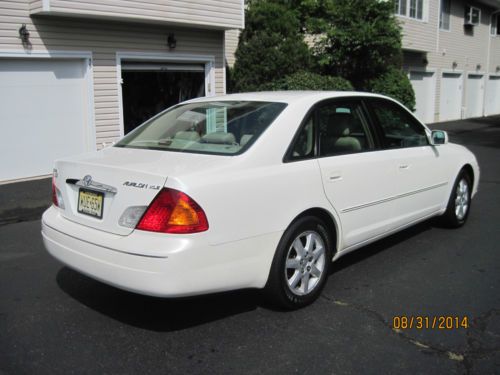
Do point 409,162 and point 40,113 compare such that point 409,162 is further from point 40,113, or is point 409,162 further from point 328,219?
point 40,113

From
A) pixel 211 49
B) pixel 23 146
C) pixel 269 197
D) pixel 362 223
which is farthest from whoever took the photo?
pixel 211 49

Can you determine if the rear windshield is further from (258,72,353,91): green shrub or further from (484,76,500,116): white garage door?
(484,76,500,116): white garage door

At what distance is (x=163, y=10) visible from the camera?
1052 cm

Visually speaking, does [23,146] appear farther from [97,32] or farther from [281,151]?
[281,151]

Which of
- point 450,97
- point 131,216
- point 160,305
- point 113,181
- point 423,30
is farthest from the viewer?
point 450,97

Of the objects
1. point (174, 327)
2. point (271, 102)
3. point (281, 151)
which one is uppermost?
point (271, 102)

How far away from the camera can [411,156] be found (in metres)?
5.12

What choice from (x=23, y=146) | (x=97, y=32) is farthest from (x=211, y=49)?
(x=23, y=146)

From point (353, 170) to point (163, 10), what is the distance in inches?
291

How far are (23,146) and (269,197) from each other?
7318 millimetres

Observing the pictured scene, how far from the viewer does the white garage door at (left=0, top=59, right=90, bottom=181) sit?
9398 mm
